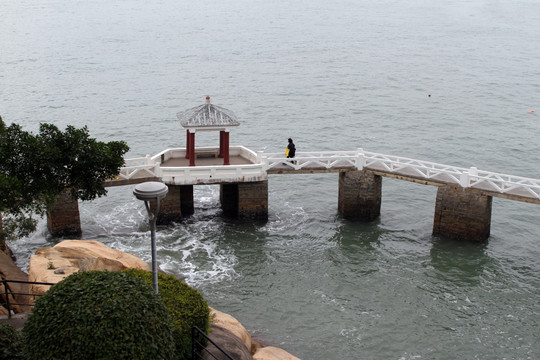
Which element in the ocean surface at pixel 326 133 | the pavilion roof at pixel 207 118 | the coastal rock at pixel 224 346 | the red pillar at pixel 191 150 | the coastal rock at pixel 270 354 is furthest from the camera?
the red pillar at pixel 191 150

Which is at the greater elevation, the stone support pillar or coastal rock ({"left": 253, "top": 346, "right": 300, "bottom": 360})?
the stone support pillar

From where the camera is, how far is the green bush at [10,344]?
11477mm

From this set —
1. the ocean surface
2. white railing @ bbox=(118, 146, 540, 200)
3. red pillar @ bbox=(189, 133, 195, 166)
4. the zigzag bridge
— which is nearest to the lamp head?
the ocean surface

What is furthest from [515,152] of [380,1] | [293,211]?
[380,1]

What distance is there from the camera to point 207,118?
2880 cm

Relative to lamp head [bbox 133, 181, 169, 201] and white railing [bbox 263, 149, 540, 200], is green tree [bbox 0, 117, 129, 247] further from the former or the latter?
white railing [bbox 263, 149, 540, 200]

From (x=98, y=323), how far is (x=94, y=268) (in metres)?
9.44

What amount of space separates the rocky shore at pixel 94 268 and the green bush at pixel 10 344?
10.1 feet

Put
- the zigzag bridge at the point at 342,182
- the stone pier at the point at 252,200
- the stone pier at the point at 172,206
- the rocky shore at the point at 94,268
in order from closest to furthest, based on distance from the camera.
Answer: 1. the rocky shore at the point at 94,268
2. the zigzag bridge at the point at 342,182
3. the stone pier at the point at 172,206
4. the stone pier at the point at 252,200

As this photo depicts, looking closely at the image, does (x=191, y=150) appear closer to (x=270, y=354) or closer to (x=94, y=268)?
(x=94, y=268)

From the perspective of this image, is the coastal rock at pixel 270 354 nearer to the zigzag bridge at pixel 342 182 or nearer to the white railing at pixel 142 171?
the zigzag bridge at pixel 342 182

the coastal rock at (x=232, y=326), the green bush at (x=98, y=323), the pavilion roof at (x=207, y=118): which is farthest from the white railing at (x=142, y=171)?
the green bush at (x=98, y=323)

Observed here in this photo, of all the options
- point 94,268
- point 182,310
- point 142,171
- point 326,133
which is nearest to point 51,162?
point 94,268

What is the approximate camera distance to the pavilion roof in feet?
93.8
